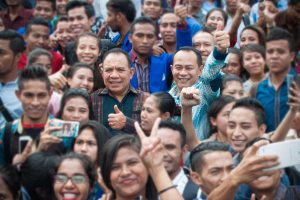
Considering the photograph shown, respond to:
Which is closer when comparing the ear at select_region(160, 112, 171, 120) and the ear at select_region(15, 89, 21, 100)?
the ear at select_region(15, 89, 21, 100)

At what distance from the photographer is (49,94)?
7.16m

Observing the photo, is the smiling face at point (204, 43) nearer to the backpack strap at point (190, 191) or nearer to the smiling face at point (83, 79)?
the smiling face at point (83, 79)

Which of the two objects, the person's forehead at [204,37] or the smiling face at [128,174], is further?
the person's forehead at [204,37]

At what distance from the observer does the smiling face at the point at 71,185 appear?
19.2 feet

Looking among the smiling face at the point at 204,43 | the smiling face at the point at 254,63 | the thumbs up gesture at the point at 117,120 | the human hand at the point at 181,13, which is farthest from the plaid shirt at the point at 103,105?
the human hand at the point at 181,13

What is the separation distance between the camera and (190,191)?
6.05m

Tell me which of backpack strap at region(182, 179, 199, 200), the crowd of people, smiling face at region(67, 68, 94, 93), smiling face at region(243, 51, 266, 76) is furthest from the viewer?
smiling face at region(243, 51, 266, 76)

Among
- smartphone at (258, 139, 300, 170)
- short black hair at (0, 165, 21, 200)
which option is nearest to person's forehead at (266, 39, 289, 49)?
short black hair at (0, 165, 21, 200)

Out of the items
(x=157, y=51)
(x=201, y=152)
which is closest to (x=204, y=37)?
(x=157, y=51)

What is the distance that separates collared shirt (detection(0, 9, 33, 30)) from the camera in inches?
467

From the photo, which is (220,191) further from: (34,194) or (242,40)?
(242,40)

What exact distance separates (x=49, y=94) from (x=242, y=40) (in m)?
3.94

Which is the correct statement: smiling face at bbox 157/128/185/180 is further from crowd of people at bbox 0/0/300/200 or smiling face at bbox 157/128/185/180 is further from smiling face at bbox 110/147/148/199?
smiling face at bbox 110/147/148/199

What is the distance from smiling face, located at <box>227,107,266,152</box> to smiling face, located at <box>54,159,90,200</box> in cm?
158
